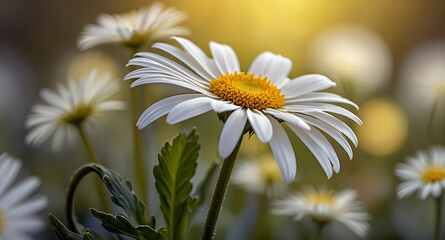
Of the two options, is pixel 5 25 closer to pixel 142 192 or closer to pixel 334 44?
pixel 334 44

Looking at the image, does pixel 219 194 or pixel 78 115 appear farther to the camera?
pixel 78 115

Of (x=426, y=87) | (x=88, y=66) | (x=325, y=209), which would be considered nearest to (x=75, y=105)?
(x=325, y=209)

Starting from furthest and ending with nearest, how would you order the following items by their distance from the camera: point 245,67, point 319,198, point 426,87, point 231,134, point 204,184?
point 245,67, point 426,87, point 319,198, point 204,184, point 231,134

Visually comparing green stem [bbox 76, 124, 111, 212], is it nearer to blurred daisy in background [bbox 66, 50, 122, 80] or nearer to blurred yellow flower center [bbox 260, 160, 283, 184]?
blurred yellow flower center [bbox 260, 160, 283, 184]

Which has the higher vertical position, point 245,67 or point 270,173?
point 245,67

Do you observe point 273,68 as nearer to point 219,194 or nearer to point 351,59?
point 219,194

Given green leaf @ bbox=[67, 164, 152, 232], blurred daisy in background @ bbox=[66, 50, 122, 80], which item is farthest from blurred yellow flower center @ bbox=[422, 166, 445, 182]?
blurred daisy in background @ bbox=[66, 50, 122, 80]

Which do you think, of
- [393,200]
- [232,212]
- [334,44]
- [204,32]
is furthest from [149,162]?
[204,32]
